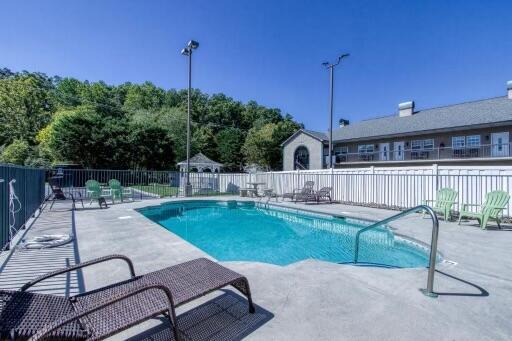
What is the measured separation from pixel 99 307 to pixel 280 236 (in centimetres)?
719

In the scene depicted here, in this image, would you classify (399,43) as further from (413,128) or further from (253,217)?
(253,217)

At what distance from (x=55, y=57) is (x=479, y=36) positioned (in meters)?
26.5

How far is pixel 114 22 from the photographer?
1366cm

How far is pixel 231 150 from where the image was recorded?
43.3 metres

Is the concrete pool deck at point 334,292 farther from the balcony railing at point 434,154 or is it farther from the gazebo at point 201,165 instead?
the gazebo at point 201,165

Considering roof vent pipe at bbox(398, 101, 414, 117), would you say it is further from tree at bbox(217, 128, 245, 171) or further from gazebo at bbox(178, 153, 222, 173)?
tree at bbox(217, 128, 245, 171)

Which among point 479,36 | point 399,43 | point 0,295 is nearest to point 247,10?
point 399,43

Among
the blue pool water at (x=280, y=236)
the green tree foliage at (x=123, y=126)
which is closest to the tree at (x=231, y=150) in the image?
the green tree foliage at (x=123, y=126)

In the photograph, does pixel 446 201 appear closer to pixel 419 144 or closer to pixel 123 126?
pixel 419 144

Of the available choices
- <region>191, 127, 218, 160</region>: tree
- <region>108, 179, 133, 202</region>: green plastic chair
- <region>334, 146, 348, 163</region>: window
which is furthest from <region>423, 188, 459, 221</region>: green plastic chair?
<region>191, 127, 218, 160</region>: tree

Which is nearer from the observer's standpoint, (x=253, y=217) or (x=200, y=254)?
(x=200, y=254)

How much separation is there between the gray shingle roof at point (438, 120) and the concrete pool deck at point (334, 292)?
20.5m

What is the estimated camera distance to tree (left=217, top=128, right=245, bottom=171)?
43.4 meters

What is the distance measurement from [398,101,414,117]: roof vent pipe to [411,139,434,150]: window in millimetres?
4876
